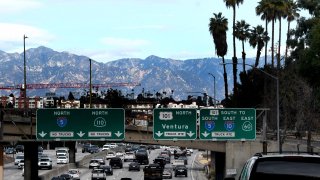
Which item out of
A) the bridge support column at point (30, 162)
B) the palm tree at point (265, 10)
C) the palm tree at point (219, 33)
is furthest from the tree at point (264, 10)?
the bridge support column at point (30, 162)

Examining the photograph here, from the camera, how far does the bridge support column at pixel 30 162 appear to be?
179 ft

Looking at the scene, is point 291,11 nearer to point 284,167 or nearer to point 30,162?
point 30,162

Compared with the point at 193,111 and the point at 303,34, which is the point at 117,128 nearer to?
the point at 193,111

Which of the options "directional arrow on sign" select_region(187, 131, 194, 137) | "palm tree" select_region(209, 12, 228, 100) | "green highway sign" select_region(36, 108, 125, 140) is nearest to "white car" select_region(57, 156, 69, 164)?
"palm tree" select_region(209, 12, 228, 100)

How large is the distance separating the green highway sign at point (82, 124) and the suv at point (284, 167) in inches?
1449

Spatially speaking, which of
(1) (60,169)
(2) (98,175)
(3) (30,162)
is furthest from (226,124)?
(1) (60,169)

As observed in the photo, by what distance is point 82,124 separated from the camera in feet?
152

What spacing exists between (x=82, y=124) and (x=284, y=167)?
1484 inches

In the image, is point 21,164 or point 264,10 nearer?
point 264,10

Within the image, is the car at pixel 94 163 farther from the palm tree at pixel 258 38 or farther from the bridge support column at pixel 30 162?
the bridge support column at pixel 30 162

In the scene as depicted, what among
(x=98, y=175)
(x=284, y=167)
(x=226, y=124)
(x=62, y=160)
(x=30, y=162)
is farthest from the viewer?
(x=62, y=160)

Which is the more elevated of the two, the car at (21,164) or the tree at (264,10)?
the tree at (264,10)

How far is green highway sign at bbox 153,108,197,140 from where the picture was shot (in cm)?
4659

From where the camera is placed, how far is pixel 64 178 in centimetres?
6550
